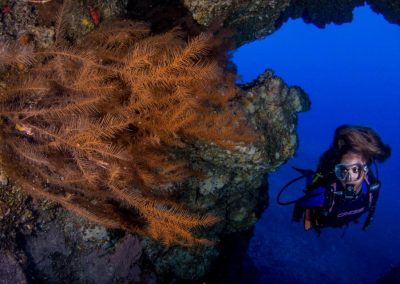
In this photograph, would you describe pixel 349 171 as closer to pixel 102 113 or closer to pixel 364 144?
pixel 364 144

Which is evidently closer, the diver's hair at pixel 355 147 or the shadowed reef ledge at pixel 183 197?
the shadowed reef ledge at pixel 183 197

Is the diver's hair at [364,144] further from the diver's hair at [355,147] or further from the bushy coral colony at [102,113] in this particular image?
the bushy coral colony at [102,113]

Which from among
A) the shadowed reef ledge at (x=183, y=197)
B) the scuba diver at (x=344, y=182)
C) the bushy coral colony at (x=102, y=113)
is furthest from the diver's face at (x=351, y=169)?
the bushy coral colony at (x=102, y=113)

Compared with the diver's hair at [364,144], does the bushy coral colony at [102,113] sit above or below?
below

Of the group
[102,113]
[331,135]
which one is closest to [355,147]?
[102,113]

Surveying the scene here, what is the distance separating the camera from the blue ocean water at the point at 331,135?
1727 cm

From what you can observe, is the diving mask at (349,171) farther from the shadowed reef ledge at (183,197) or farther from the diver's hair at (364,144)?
the shadowed reef ledge at (183,197)

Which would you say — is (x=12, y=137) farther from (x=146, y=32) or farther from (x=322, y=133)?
(x=322, y=133)

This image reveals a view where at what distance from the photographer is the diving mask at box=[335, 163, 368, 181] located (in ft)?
18.2

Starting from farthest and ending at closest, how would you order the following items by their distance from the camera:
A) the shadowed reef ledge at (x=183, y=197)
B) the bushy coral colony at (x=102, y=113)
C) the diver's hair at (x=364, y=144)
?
the diver's hair at (x=364, y=144), the shadowed reef ledge at (x=183, y=197), the bushy coral colony at (x=102, y=113)

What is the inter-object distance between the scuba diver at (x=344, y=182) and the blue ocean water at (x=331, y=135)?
1.61 metres

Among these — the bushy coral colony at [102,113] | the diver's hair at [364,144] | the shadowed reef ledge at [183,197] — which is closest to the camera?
the bushy coral colony at [102,113]

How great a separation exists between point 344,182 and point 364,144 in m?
0.73

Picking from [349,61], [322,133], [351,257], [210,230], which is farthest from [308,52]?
[210,230]
